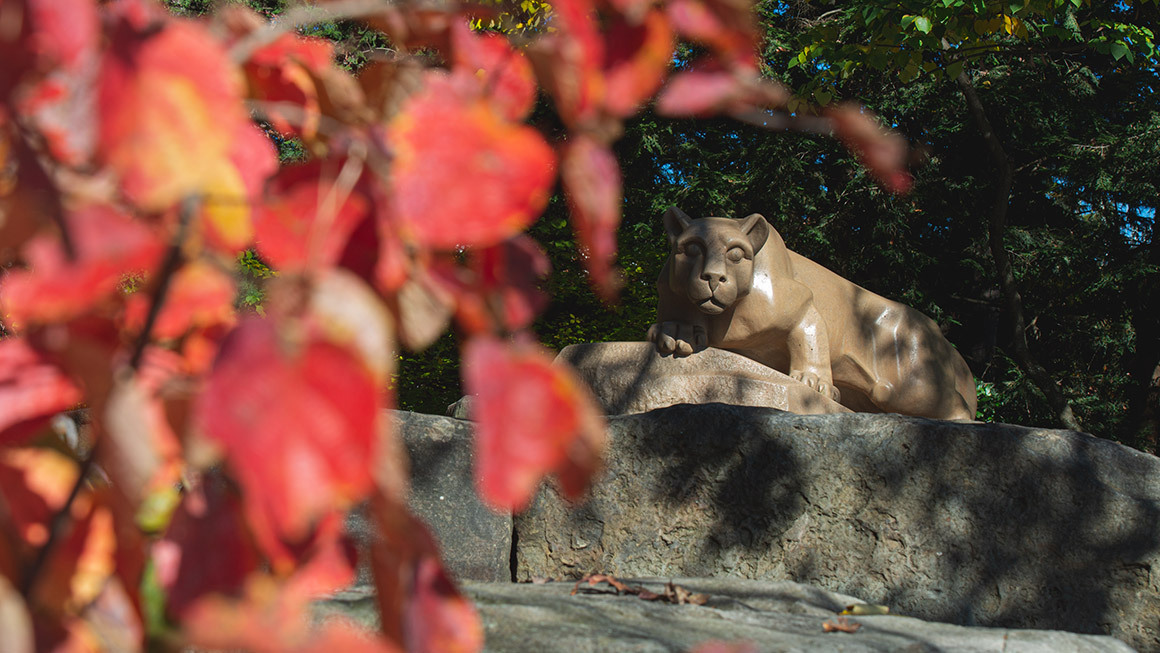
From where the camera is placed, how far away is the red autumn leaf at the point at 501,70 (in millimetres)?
554

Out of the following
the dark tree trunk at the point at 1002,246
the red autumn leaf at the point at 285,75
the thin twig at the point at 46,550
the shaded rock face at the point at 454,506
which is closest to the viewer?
the thin twig at the point at 46,550

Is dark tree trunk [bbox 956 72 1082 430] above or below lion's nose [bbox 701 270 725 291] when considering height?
above

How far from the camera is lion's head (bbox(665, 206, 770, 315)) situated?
574 centimetres

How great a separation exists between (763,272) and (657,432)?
7.30 ft

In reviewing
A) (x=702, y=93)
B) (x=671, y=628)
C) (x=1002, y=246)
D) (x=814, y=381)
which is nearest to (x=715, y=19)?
(x=702, y=93)

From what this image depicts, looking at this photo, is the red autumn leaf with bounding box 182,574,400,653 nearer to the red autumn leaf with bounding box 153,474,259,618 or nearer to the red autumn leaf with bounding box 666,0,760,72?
the red autumn leaf with bounding box 153,474,259,618

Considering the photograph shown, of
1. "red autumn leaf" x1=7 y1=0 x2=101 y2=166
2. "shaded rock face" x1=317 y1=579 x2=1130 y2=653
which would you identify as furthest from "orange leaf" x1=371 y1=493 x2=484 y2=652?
"shaded rock face" x1=317 y1=579 x2=1130 y2=653

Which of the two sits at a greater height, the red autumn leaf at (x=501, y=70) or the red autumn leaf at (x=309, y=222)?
the red autumn leaf at (x=501, y=70)

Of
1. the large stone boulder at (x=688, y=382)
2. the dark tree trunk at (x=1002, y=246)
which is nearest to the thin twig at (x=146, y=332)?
the large stone boulder at (x=688, y=382)

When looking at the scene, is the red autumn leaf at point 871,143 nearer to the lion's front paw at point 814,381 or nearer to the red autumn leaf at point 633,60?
the red autumn leaf at point 633,60

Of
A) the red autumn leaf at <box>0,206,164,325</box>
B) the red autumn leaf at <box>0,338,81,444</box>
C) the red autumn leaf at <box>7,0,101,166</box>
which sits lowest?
the red autumn leaf at <box>0,338,81,444</box>

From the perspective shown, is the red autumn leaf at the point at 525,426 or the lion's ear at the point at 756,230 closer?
the red autumn leaf at the point at 525,426

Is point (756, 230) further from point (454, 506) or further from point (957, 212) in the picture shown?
point (957, 212)

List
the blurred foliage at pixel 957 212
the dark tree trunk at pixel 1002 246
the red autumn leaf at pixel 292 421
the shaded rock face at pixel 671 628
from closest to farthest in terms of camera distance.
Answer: the red autumn leaf at pixel 292 421 → the shaded rock face at pixel 671 628 → the dark tree trunk at pixel 1002 246 → the blurred foliage at pixel 957 212
